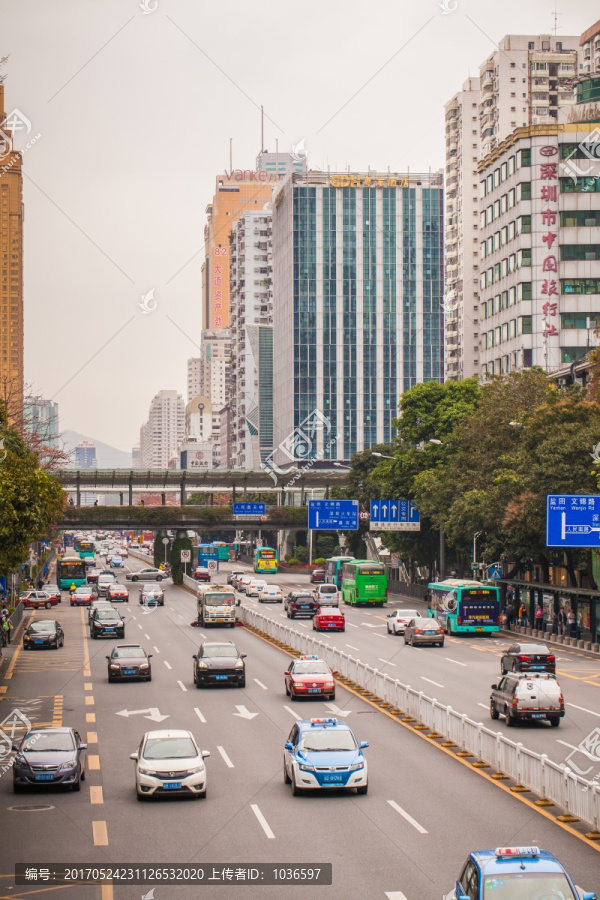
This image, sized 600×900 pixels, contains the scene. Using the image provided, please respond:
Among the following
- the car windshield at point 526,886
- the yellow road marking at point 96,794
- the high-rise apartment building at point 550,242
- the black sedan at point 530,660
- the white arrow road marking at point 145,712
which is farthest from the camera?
the high-rise apartment building at point 550,242

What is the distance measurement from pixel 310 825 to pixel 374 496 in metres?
80.2

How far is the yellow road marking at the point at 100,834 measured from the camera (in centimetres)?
1883

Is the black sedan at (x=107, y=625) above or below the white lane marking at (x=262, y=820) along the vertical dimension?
above

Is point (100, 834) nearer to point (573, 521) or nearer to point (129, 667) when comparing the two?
point (129, 667)

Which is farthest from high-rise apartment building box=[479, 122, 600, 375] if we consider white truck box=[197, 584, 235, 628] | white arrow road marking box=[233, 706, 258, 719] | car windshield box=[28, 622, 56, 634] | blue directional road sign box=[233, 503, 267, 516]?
white arrow road marking box=[233, 706, 258, 719]

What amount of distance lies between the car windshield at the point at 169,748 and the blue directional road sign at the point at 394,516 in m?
60.2

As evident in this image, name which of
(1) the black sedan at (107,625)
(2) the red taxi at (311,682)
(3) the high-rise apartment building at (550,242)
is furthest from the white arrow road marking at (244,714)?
(3) the high-rise apartment building at (550,242)

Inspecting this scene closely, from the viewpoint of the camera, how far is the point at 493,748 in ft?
81.7

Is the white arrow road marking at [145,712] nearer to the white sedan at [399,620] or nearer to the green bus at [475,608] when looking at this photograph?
the white sedan at [399,620]

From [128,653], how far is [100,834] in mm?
21713

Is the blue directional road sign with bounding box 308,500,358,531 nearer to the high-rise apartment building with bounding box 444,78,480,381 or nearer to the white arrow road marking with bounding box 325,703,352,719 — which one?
the white arrow road marking with bounding box 325,703,352,719

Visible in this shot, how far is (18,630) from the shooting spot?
64.0 m

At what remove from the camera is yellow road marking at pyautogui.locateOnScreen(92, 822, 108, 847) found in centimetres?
1883

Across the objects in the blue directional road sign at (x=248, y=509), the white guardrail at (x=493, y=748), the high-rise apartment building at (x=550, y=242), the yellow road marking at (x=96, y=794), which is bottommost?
the yellow road marking at (x=96, y=794)
